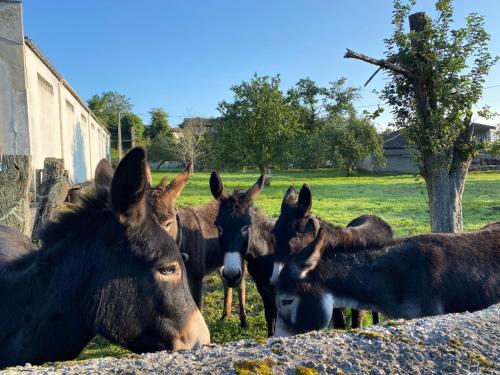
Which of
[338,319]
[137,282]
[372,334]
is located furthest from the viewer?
[338,319]

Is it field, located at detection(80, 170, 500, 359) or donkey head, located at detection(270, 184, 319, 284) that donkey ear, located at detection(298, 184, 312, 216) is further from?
field, located at detection(80, 170, 500, 359)

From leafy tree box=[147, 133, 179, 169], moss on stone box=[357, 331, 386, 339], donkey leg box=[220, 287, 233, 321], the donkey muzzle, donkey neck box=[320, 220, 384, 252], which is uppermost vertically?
leafy tree box=[147, 133, 179, 169]

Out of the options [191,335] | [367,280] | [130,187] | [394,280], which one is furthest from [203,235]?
[130,187]

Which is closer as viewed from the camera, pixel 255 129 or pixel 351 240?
pixel 351 240

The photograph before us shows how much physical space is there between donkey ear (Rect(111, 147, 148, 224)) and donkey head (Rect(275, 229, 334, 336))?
212 cm

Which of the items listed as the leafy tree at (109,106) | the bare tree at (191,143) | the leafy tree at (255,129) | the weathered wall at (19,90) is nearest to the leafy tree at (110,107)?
the leafy tree at (109,106)

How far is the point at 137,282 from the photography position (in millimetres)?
2045

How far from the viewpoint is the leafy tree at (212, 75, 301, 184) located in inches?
1277

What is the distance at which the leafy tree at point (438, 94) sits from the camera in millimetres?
6465

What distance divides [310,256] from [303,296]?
385mm

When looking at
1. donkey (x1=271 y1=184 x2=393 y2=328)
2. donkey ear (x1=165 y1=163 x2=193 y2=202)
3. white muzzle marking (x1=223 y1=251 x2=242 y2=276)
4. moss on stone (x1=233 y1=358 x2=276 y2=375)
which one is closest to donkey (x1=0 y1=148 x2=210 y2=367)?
donkey ear (x1=165 y1=163 x2=193 y2=202)

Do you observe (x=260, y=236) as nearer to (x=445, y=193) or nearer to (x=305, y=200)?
(x=305, y=200)

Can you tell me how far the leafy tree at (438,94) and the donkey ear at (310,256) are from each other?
3.82 metres

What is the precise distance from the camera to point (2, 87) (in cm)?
1249
